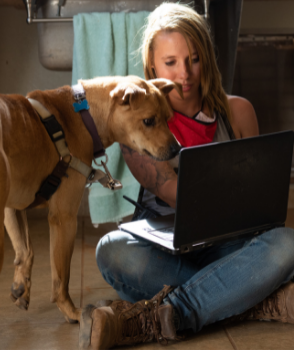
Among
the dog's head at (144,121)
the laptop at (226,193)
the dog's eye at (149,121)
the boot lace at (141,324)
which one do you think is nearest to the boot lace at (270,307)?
the laptop at (226,193)

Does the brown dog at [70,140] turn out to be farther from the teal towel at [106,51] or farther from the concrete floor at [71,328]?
the teal towel at [106,51]

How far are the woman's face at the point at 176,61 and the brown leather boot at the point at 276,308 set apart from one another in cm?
80

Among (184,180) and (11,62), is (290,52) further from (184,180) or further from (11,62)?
(184,180)

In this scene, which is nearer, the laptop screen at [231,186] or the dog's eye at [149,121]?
the laptop screen at [231,186]

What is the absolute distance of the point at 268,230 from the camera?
1380 mm

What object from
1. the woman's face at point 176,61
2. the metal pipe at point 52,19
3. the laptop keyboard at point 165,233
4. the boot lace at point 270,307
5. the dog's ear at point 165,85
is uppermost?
the metal pipe at point 52,19

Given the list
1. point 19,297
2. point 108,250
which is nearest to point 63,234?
point 108,250

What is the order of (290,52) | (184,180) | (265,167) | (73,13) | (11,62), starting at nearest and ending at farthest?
1. (184,180)
2. (265,167)
3. (73,13)
4. (11,62)
5. (290,52)

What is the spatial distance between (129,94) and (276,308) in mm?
809

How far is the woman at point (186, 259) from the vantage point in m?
1.28

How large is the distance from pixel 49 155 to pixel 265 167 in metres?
0.65

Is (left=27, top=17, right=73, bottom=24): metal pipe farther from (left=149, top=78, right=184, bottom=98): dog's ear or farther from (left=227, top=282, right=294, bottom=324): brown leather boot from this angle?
(left=227, top=282, right=294, bottom=324): brown leather boot

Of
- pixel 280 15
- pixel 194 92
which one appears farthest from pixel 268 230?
pixel 280 15

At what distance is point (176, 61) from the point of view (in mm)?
1618
